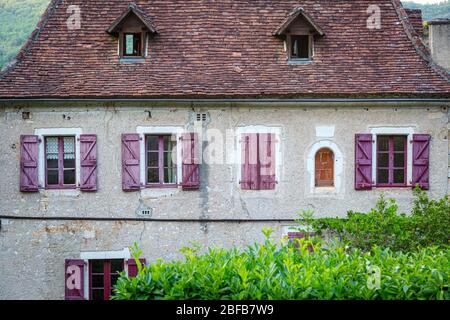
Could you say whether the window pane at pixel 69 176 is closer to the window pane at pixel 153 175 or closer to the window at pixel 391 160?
the window pane at pixel 153 175

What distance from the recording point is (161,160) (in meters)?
15.9

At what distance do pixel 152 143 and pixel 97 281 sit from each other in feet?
11.6

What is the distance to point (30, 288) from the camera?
15.9 metres

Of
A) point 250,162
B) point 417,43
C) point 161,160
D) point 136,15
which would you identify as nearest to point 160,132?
point 161,160

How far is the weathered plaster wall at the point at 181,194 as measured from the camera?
A: 51.7 feet

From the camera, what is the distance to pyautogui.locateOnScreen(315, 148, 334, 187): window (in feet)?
52.5

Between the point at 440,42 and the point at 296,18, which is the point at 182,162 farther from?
the point at 440,42

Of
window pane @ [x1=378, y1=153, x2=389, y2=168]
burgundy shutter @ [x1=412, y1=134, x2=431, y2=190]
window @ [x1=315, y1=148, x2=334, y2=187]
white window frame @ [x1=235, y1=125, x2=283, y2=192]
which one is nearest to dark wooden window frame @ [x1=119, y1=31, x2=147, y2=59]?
white window frame @ [x1=235, y1=125, x2=283, y2=192]

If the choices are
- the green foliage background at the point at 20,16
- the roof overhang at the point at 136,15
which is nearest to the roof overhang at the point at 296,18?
the roof overhang at the point at 136,15

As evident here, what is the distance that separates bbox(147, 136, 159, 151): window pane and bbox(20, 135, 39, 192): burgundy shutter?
261cm

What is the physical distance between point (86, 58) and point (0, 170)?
3405 mm

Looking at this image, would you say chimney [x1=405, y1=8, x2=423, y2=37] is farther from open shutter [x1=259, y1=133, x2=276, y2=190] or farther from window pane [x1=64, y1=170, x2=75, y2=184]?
window pane [x1=64, y1=170, x2=75, y2=184]
